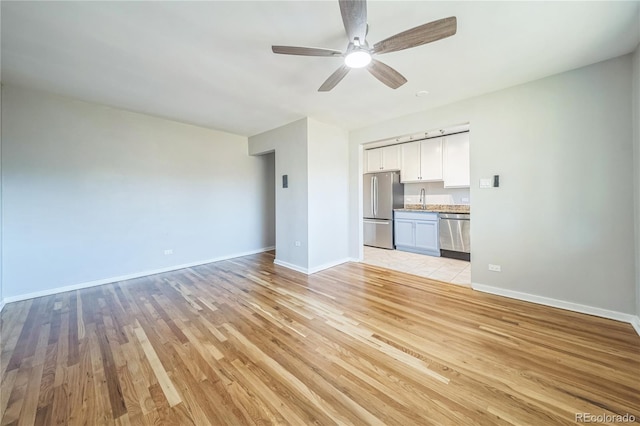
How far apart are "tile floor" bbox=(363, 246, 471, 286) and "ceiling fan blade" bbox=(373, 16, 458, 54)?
3185 mm

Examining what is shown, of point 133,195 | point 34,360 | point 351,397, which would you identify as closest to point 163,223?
point 133,195

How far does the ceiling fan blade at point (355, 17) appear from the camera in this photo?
1348mm

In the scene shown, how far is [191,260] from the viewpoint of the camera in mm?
4461

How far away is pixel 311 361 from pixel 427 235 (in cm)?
425

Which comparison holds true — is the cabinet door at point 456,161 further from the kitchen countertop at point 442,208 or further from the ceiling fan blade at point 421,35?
the ceiling fan blade at point 421,35

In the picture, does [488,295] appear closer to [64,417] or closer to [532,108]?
[532,108]

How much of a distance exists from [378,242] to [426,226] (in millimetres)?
1260

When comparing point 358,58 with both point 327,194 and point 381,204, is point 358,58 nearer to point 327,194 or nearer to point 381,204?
point 327,194

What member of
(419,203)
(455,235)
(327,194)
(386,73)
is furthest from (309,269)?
(419,203)

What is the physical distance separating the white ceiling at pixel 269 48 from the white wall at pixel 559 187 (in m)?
0.28

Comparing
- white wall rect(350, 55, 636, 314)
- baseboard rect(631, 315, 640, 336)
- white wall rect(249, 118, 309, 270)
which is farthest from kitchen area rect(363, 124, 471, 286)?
baseboard rect(631, 315, 640, 336)

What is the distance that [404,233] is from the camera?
5520 millimetres

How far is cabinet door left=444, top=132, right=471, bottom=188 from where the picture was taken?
484cm

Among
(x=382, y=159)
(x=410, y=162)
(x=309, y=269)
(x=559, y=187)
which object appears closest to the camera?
(x=559, y=187)
